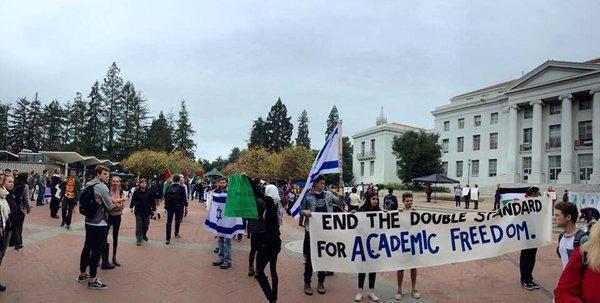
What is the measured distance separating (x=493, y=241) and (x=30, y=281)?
7.65 meters

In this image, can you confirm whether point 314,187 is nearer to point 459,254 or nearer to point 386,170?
point 459,254

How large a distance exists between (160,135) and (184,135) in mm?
5703

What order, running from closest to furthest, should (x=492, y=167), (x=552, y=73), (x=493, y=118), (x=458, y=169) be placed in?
1. (x=552, y=73)
2. (x=492, y=167)
3. (x=493, y=118)
4. (x=458, y=169)

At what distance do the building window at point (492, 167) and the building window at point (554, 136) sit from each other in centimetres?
693

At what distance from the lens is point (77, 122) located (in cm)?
7825

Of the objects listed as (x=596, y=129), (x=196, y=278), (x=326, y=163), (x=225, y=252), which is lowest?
(x=196, y=278)

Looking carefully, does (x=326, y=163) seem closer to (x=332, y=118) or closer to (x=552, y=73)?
(x=552, y=73)

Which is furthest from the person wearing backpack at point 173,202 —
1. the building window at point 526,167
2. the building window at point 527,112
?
the building window at point 527,112

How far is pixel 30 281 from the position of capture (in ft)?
22.4

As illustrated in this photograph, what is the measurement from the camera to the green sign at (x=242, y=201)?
611cm

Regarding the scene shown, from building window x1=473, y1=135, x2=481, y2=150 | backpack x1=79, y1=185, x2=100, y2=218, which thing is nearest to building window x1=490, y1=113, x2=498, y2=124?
building window x1=473, y1=135, x2=481, y2=150

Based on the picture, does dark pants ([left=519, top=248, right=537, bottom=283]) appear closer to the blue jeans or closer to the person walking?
the blue jeans

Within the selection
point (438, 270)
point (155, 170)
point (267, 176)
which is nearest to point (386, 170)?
point (267, 176)

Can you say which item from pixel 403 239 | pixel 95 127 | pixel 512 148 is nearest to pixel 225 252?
pixel 403 239
